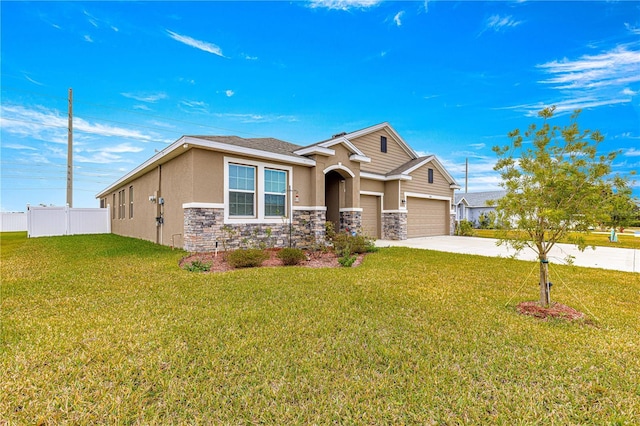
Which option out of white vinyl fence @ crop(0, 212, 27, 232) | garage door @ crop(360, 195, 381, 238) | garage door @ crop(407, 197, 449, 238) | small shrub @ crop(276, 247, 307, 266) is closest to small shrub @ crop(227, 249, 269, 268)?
small shrub @ crop(276, 247, 307, 266)

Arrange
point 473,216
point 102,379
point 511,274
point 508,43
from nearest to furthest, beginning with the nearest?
point 102,379 → point 511,274 → point 508,43 → point 473,216

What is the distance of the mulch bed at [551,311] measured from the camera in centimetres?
399

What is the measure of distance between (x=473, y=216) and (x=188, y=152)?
31855 mm

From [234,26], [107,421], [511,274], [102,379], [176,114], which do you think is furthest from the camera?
[176,114]

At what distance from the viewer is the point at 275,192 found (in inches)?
408

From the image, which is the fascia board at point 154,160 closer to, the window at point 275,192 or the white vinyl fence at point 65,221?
the window at point 275,192

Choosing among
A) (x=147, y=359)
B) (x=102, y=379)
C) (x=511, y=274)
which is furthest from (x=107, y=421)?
(x=511, y=274)

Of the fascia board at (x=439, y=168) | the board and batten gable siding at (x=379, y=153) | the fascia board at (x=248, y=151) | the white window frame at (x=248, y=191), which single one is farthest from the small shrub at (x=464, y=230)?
the white window frame at (x=248, y=191)

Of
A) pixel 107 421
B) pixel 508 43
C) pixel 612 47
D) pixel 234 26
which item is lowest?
pixel 107 421

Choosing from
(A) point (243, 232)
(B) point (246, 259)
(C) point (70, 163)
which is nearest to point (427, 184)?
(A) point (243, 232)

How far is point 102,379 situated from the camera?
2445 mm

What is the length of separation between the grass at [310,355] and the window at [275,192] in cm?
503

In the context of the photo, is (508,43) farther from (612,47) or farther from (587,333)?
(587,333)

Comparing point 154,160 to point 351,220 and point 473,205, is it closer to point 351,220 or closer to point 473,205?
point 351,220
